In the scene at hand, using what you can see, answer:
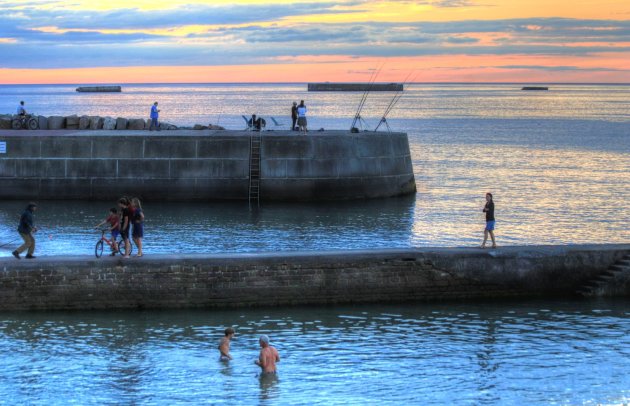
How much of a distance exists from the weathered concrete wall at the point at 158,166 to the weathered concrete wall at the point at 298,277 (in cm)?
1640

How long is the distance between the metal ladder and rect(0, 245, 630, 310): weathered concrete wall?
647 inches

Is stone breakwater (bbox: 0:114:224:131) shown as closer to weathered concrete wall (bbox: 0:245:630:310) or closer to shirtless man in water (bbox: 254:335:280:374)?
weathered concrete wall (bbox: 0:245:630:310)

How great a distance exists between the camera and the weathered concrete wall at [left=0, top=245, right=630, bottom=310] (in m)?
19.6

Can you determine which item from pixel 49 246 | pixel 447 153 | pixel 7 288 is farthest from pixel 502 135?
pixel 7 288

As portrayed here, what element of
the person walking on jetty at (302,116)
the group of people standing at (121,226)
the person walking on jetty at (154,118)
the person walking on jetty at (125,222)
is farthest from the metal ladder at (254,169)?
the person walking on jetty at (125,222)

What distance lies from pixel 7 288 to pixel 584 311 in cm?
1264

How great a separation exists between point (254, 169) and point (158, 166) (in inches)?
153

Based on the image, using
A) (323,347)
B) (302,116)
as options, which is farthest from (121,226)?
(302,116)

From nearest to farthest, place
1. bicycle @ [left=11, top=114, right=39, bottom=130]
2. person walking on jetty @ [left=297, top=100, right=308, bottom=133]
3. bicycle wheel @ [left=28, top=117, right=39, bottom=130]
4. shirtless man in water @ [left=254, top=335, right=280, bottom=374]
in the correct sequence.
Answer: shirtless man in water @ [left=254, top=335, right=280, bottom=374] < person walking on jetty @ [left=297, top=100, right=308, bottom=133] < bicycle @ [left=11, top=114, right=39, bottom=130] < bicycle wheel @ [left=28, top=117, right=39, bottom=130]

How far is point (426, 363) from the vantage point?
16688mm

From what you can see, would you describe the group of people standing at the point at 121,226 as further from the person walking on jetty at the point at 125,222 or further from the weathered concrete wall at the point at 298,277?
the weathered concrete wall at the point at 298,277

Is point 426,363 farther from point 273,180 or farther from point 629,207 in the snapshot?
point 629,207

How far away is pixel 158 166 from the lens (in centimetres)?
3728

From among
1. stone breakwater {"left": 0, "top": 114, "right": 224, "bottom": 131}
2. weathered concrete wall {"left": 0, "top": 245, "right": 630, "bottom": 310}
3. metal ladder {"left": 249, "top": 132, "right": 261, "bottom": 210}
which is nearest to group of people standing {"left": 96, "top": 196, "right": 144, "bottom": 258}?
weathered concrete wall {"left": 0, "top": 245, "right": 630, "bottom": 310}
